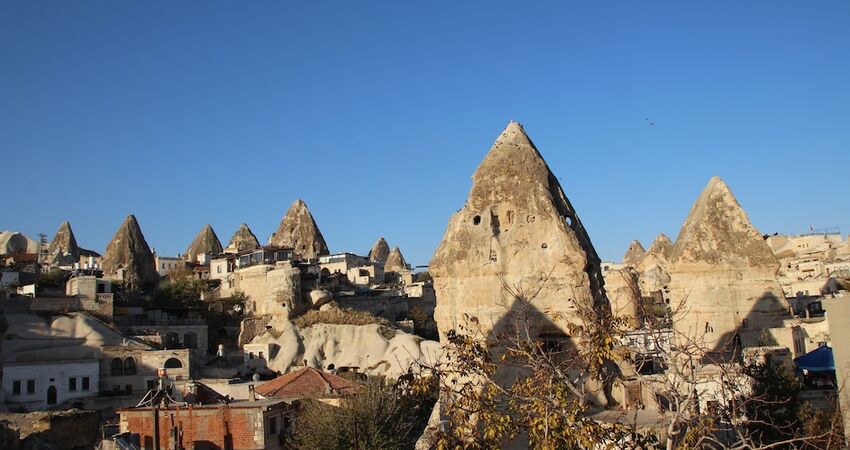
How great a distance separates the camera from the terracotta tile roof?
2388 cm

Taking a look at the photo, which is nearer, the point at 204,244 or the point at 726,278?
the point at 726,278

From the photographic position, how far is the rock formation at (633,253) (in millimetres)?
67062

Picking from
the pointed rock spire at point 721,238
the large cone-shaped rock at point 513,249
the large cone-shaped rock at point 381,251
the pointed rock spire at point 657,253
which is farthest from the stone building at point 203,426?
the large cone-shaped rock at point 381,251

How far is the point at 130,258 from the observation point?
56.7 metres

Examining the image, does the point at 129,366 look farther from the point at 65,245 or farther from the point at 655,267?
the point at 65,245

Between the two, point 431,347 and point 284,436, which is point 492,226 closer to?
point 284,436

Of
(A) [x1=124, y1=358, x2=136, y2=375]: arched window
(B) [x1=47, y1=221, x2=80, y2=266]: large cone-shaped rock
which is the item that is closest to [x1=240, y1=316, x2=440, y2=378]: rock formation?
(A) [x1=124, y1=358, x2=136, y2=375]: arched window

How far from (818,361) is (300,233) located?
53.5m

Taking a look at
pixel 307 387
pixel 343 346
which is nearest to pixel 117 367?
pixel 343 346

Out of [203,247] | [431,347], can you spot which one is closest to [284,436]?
[431,347]

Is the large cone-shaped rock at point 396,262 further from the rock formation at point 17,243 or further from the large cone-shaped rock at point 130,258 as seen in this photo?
the rock formation at point 17,243

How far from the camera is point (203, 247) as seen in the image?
6994cm

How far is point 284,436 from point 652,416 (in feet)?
32.1

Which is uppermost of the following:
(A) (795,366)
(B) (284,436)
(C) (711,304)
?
(C) (711,304)
